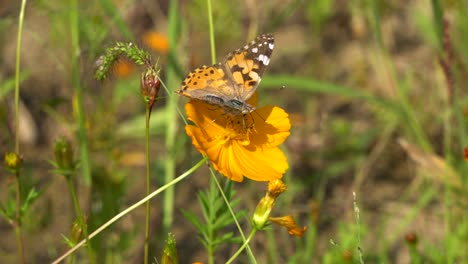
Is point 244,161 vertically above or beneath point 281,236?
above

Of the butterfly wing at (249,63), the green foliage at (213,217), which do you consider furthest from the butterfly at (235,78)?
the green foliage at (213,217)

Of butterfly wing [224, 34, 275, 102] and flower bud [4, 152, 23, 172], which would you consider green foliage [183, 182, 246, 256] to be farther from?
flower bud [4, 152, 23, 172]

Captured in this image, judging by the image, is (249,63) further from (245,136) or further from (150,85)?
(150,85)

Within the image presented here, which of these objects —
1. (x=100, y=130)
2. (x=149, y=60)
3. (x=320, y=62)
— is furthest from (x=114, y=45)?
(x=320, y=62)

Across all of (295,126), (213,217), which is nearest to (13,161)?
(213,217)

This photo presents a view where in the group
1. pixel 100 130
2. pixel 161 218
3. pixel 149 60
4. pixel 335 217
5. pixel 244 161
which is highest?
pixel 149 60

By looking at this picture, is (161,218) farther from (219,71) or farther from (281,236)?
(219,71)

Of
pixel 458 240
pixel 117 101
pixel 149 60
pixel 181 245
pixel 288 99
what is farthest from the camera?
pixel 288 99
